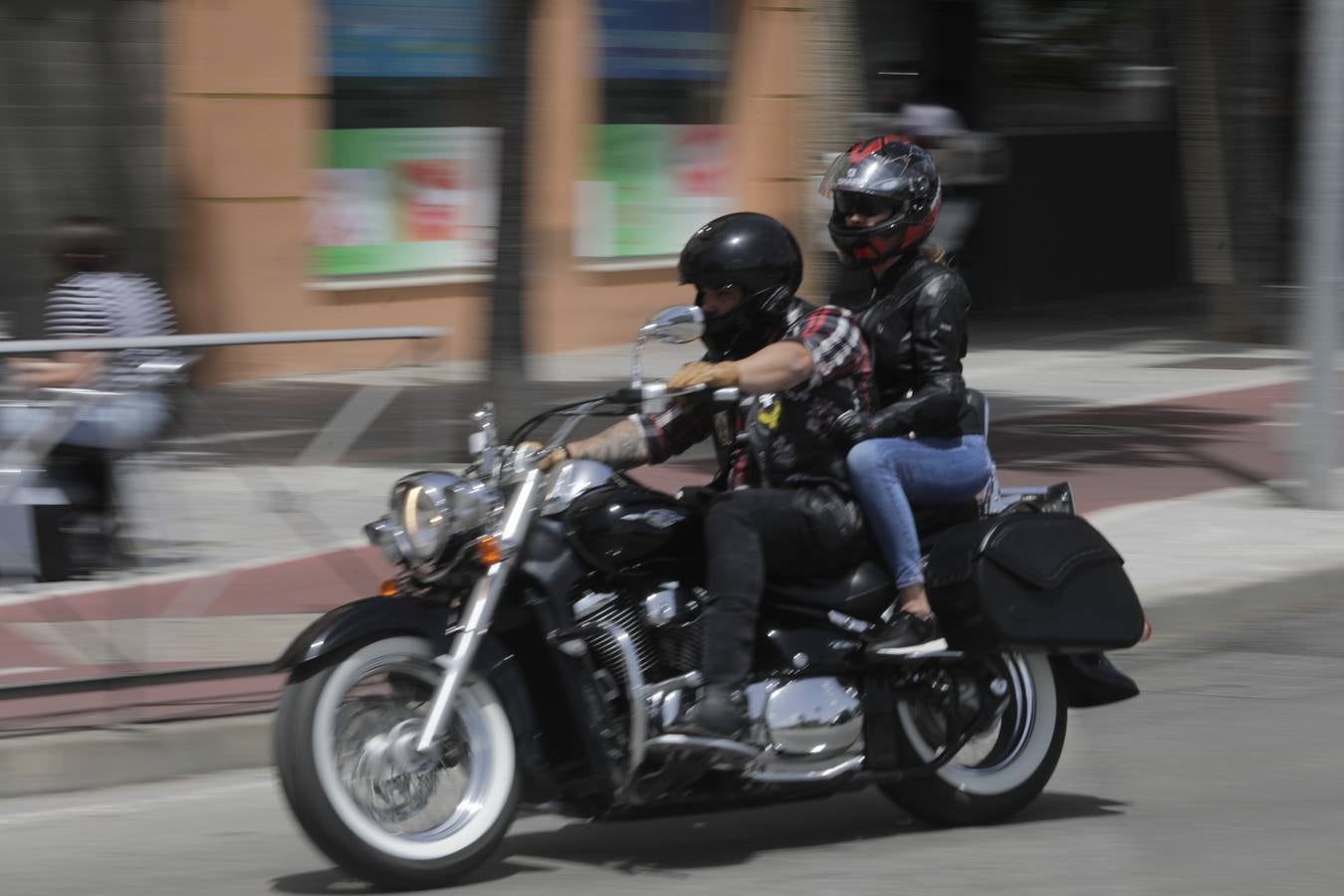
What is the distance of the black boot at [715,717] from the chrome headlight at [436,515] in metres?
0.64

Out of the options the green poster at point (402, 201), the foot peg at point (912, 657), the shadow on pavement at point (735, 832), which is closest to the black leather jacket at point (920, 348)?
the foot peg at point (912, 657)

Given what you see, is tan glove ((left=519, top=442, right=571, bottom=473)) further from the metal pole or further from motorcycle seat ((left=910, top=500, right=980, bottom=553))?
the metal pole

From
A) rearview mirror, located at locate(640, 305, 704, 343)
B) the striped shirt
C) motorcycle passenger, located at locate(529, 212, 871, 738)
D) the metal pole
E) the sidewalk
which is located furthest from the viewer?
the metal pole

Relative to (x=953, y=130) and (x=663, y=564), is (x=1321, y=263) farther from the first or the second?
(x=953, y=130)

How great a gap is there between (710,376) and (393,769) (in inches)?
43.9

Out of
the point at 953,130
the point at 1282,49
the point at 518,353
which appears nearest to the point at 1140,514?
the point at 518,353

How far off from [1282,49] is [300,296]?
42.8ft

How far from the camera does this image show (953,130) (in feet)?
60.6

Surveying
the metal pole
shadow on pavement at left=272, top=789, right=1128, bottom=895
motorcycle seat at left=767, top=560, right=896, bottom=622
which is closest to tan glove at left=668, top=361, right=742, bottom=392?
motorcycle seat at left=767, top=560, right=896, bottom=622

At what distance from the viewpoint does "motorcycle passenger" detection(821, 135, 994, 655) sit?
17.6 ft

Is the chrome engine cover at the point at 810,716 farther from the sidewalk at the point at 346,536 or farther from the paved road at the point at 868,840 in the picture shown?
the sidewalk at the point at 346,536

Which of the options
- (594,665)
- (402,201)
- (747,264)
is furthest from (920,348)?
(402,201)

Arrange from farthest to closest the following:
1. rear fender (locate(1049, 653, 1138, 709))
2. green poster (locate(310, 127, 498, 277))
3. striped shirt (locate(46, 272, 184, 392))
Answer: green poster (locate(310, 127, 498, 277)) < striped shirt (locate(46, 272, 184, 392)) < rear fender (locate(1049, 653, 1138, 709))

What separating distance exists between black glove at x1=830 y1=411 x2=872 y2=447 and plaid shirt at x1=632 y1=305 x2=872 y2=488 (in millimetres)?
20
